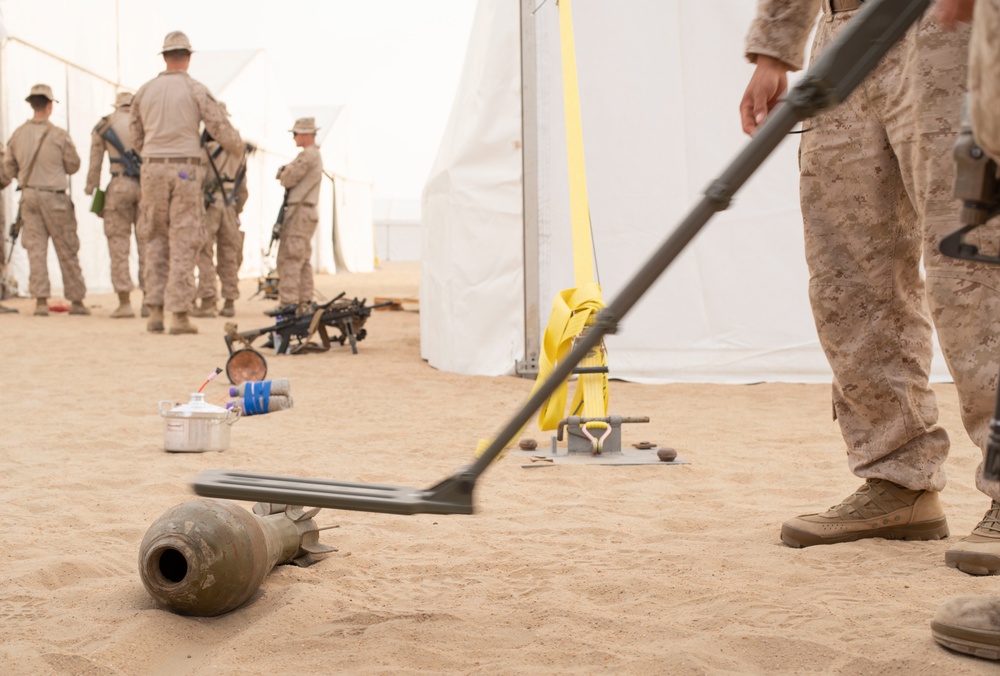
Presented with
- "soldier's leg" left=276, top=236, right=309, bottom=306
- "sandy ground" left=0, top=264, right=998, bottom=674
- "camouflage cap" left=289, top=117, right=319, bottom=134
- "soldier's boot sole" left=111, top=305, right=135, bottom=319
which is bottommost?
"sandy ground" left=0, top=264, right=998, bottom=674

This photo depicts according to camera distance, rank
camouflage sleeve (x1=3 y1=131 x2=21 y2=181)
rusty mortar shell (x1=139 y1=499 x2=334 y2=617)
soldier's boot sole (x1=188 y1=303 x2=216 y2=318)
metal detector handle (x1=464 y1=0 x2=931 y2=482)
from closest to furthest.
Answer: metal detector handle (x1=464 y1=0 x2=931 y2=482)
rusty mortar shell (x1=139 y1=499 x2=334 y2=617)
camouflage sleeve (x1=3 y1=131 x2=21 y2=181)
soldier's boot sole (x1=188 y1=303 x2=216 y2=318)

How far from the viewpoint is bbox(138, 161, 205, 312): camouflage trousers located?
739cm

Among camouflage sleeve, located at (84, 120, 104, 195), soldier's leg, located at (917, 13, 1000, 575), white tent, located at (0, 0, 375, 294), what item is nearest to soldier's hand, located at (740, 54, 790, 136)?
soldier's leg, located at (917, 13, 1000, 575)

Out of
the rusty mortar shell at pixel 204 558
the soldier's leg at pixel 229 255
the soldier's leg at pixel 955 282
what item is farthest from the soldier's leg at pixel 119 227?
the soldier's leg at pixel 955 282

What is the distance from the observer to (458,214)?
221 inches

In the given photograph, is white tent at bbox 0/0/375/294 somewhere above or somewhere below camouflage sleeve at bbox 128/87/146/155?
above

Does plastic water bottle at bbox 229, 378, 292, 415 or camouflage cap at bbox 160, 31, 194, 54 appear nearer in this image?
plastic water bottle at bbox 229, 378, 292, 415

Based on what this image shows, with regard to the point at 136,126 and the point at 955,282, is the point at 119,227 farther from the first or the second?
the point at 955,282

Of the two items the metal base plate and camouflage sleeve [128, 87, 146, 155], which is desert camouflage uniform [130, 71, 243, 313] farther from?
the metal base plate

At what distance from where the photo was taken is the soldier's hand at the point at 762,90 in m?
2.10

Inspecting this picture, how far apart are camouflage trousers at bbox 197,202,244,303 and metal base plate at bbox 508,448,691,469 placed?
19.9 feet

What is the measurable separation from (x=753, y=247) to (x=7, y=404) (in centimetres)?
350

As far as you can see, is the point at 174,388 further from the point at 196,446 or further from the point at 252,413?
the point at 196,446

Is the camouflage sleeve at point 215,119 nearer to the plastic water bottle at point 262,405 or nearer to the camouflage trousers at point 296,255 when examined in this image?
the camouflage trousers at point 296,255
